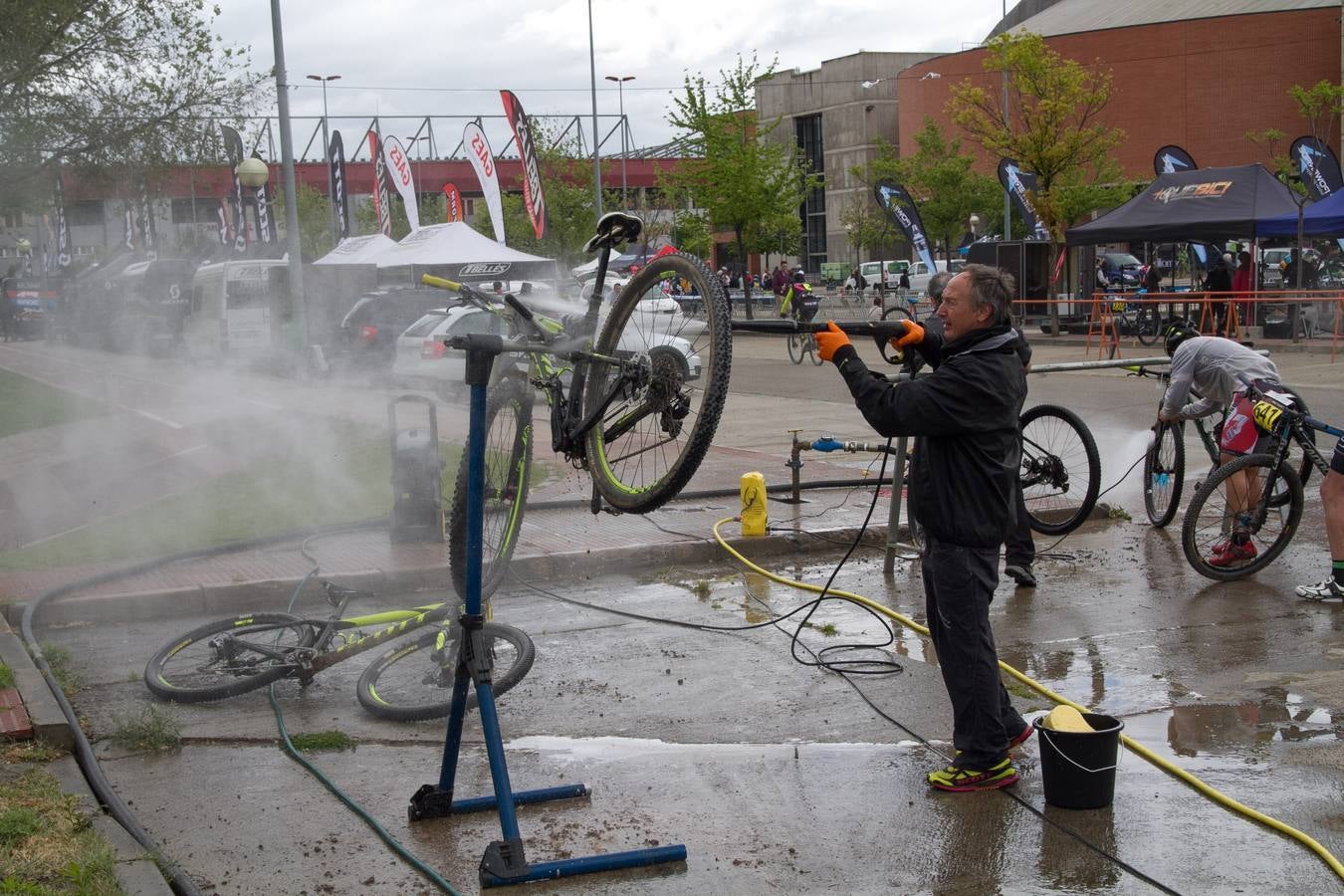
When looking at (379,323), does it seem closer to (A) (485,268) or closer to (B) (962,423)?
(A) (485,268)

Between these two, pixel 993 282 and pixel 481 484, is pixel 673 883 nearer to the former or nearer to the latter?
pixel 481 484

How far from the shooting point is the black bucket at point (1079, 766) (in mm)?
4961

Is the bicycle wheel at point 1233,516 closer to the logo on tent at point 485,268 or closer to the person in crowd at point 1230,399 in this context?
the person in crowd at point 1230,399

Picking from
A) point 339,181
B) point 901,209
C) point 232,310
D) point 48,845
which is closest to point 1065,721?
point 48,845

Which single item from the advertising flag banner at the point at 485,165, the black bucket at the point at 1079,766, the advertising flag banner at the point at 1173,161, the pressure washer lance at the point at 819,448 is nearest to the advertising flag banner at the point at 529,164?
the advertising flag banner at the point at 485,165

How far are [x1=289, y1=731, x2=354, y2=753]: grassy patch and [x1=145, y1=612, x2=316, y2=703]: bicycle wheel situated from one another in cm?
68

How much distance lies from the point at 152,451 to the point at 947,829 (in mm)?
12606

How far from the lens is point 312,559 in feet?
30.2

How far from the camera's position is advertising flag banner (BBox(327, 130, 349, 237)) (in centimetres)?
3641

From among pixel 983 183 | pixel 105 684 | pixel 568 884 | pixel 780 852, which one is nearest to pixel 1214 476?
pixel 780 852

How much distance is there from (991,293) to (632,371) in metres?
1.48

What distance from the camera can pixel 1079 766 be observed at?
4957 mm

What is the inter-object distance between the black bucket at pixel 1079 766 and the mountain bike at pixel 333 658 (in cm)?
251

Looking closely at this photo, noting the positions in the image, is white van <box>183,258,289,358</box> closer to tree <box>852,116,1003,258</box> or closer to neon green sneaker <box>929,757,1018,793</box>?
neon green sneaker <box>929,757,1018,793</box>
